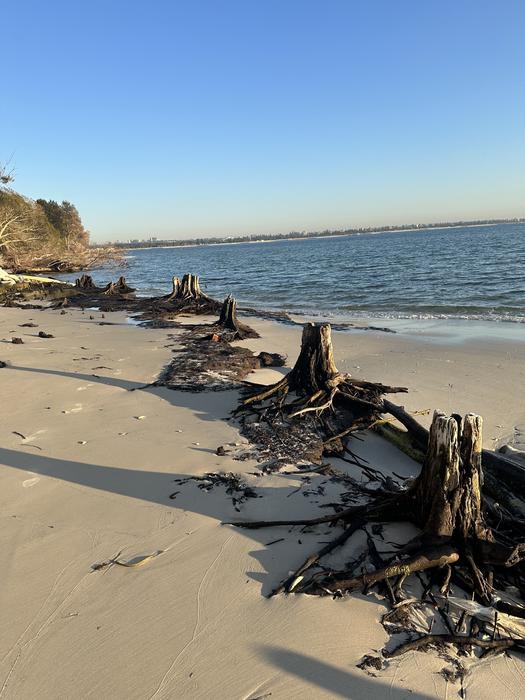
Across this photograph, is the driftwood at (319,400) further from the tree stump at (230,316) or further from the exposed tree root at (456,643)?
the tree stump at (230,316)

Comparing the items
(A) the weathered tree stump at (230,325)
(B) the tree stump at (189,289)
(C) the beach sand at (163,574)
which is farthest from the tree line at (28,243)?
(C) the beach sand at (163,574)

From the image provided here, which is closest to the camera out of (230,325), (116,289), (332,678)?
(332,678)

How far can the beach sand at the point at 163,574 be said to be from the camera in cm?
253

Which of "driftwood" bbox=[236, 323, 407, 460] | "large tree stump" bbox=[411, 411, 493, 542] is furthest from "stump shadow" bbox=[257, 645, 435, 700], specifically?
"driftwood" bbox=[236, 323, 407, 460]

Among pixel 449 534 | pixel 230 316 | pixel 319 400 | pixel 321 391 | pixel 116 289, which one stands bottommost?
pixel 449 534

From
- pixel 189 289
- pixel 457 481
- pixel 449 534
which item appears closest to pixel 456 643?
pixel 449 534

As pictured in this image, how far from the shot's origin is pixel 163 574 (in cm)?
335

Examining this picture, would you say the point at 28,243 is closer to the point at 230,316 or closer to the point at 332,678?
the point at 230,316

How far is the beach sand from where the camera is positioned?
2533mm

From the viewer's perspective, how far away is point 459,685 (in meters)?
2.45

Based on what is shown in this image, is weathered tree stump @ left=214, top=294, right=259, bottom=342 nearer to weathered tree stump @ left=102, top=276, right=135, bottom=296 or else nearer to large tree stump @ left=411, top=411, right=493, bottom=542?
large tree stump @ left=411, top=411, right=493, bottom=542

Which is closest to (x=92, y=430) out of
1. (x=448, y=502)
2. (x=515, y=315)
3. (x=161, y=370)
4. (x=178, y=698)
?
(x=161, y=370)

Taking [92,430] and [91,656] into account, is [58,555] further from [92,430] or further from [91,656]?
[92,430]

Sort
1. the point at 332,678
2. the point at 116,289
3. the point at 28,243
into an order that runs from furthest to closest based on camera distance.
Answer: the point at 28,243, the point at 116,289, the point at 332,678
